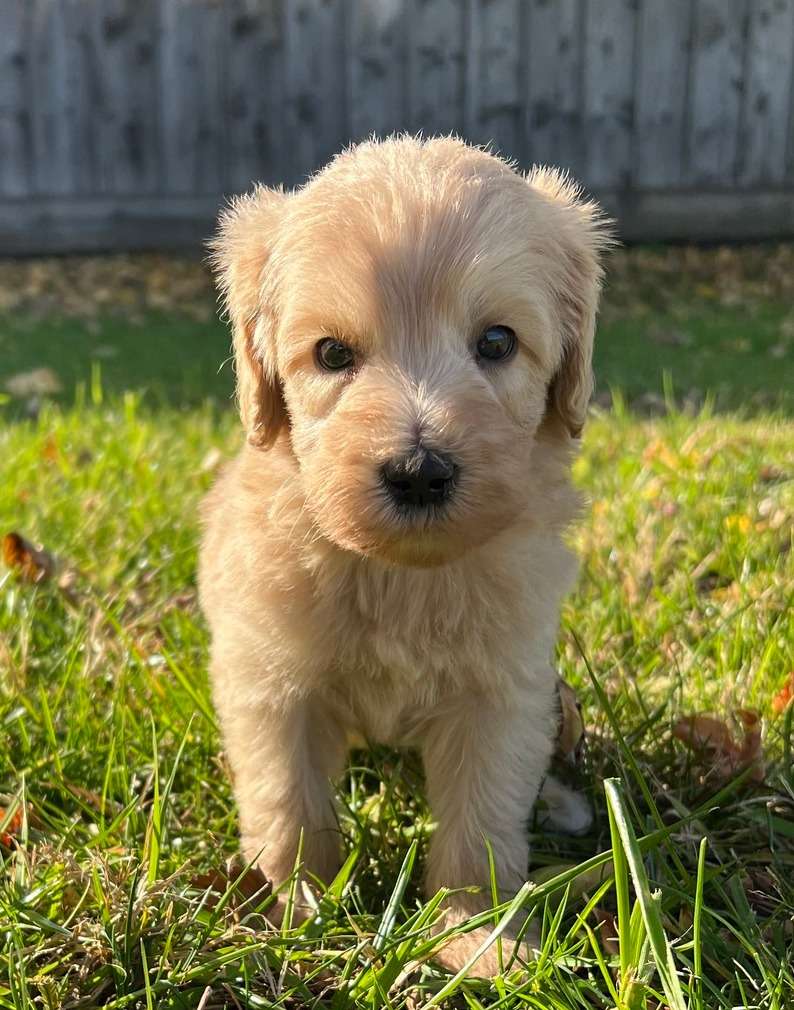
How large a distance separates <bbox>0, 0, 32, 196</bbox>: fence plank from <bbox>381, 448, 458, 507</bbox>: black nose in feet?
31.2

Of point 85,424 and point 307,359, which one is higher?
point 307,359

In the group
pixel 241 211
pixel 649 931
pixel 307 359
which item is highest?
pixel 241 211

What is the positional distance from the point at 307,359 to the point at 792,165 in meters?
9.97

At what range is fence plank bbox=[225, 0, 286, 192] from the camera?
10.4 m

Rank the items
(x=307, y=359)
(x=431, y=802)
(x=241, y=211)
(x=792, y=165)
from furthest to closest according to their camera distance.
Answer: (x=792, y=165) → (x=241, y=211) → (x=431, y=802) → (x=307, y=359)

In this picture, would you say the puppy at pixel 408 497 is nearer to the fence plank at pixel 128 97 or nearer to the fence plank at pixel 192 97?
the fence plank at pixel 192 97

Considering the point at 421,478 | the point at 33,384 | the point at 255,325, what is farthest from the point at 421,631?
the point at 33,384

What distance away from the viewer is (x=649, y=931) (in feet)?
5.66

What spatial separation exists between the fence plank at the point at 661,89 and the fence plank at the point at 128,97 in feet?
14.6

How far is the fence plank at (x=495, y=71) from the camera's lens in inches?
411

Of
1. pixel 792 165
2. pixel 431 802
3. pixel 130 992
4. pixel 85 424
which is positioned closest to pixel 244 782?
pixel 431 802

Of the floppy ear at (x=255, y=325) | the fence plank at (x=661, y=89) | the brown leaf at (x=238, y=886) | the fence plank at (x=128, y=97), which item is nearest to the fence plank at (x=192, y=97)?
the fence plank at (x=128, y=97)

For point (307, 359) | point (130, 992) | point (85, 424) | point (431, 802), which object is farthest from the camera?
point (85, 424)

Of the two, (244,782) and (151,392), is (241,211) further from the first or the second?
(151,392)
